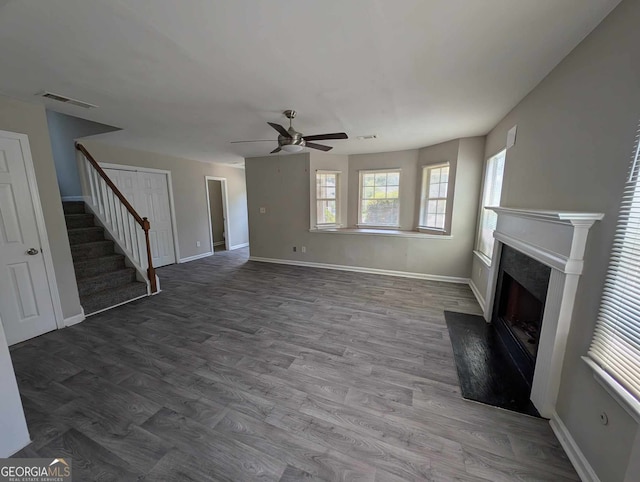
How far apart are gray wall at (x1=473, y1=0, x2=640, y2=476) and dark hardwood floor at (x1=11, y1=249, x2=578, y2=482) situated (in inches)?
13.0

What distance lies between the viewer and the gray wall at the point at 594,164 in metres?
1.23

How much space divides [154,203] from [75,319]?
3061 millimetres

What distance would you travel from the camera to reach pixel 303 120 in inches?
127

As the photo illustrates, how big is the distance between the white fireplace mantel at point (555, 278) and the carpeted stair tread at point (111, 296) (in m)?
5.00

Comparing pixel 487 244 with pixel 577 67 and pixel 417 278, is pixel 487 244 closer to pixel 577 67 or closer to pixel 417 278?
pixel 417 278

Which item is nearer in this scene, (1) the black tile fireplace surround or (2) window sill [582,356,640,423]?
(2) window sill [582,356,640,423]

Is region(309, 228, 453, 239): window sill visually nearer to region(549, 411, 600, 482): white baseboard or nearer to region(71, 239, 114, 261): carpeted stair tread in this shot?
region(549, 411, 600, 482): white baseboard

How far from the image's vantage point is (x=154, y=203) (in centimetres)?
541

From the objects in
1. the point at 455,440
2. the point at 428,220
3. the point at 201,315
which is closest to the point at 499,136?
the point at 428,220

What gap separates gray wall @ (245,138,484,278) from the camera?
4.16m

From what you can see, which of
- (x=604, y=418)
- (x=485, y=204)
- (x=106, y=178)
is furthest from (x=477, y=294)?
(x=106, y=178)

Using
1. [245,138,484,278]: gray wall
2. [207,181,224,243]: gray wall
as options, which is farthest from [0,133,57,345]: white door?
[207,181,224,243]: gray wall

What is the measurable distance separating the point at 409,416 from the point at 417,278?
3.29m

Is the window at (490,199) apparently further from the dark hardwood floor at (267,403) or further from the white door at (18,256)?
the white door at (18,256)
